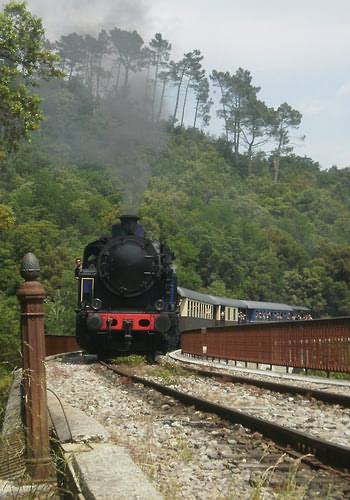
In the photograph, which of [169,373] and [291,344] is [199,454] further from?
[291,344]

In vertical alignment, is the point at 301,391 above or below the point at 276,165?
below

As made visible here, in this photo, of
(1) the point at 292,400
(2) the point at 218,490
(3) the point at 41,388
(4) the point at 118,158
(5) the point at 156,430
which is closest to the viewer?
(2) the point at 218,490

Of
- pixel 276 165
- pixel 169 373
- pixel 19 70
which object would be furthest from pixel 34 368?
pixel 276 165

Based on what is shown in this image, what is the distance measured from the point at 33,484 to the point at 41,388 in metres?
0.71

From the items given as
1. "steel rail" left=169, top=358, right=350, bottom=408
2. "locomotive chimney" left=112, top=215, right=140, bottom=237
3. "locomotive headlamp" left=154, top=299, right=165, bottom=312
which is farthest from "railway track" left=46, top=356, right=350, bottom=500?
"locomotive chimney" left=112, top=215, right=140, bottom=237

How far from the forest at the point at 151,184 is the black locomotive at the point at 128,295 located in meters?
3.06

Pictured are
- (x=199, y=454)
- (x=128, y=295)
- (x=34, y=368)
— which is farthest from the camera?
(x=128, y=295)

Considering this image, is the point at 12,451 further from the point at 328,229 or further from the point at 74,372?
the point at 328,229

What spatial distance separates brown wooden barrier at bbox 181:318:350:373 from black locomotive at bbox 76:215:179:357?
2338 millimetres

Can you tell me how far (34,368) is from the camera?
5.42 metres

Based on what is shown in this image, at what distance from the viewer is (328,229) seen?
4291 inches

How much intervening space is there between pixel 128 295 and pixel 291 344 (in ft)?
13.5

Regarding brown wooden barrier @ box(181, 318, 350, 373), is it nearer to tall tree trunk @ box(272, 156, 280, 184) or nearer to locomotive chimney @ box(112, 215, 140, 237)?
locomotive chimney @ box(112, 215, 140, 237)

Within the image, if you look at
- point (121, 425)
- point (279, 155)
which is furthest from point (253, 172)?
point (121, 425)
